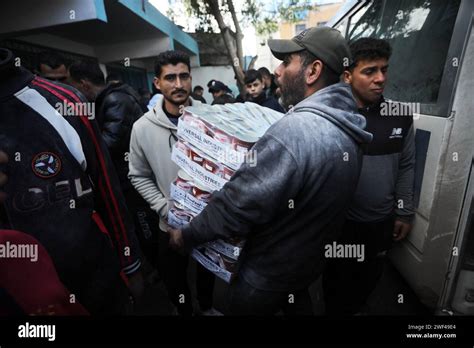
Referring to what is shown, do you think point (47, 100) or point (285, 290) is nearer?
point (47, 100)

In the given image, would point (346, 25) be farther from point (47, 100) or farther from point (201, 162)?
point (47, 100)

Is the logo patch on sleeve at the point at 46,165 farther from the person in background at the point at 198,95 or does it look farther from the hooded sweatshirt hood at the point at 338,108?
the person in background at the point at 198,95

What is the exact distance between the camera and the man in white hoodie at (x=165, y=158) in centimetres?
175

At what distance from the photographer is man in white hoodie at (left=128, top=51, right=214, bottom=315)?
1750mm

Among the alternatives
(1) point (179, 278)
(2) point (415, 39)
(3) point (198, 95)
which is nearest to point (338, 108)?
(1) point (179, 278)

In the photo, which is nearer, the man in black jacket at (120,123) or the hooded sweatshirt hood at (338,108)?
the hooded sweatshirt hood at (338,108)

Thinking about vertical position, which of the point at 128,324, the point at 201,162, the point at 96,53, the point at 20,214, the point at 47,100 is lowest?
the point at 128,324

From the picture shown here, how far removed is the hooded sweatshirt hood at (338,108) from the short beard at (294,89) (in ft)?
0.28

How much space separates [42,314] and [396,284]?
8.59ft

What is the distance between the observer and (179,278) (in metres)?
1.90

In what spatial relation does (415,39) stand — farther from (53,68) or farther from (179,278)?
(53,68)

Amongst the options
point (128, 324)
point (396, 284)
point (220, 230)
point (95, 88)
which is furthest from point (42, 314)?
point (396, 284)

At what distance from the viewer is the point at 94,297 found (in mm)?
1079

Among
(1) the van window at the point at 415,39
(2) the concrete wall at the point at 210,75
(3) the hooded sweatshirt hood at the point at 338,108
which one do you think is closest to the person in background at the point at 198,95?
(1) the van window at the point at 415,39
